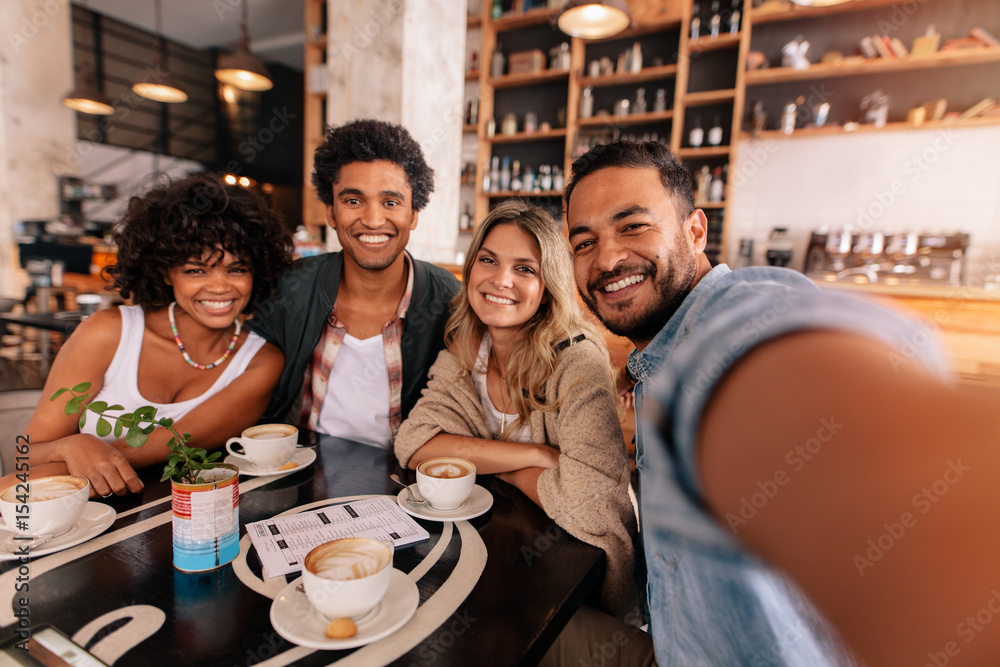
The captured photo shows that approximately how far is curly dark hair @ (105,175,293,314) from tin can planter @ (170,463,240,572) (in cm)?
101

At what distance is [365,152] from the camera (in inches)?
83.4

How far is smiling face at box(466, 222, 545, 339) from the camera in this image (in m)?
Result: 1.62

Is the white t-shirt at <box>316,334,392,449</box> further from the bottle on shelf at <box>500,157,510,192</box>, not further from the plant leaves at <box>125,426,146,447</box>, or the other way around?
the bottle on shelf at <box>500,157,510,192</box>

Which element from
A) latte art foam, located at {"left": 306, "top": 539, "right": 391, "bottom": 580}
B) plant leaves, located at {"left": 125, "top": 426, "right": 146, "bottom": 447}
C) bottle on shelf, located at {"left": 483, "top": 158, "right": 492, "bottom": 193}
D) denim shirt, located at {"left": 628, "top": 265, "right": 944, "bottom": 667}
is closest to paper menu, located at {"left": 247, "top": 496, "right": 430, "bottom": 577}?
latte art foam, located at {"left": 306, "top": 539, "right": 391, "bottom": 580}

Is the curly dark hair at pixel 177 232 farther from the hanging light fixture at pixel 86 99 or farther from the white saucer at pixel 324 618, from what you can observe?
the hanging light fixture at pixel 86 99

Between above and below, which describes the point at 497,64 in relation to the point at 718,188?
above

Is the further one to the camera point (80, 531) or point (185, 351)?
point (185, 351)

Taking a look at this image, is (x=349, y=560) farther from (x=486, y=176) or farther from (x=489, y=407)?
(x=486, y=176)

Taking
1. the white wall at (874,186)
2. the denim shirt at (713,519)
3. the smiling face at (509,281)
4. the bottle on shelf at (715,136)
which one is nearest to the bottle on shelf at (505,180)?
the bottle on shelf at (715,136)

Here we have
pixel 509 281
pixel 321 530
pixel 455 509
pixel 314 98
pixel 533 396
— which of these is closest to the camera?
pixel 321 530

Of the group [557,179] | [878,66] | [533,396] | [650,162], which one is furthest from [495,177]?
[650,162]

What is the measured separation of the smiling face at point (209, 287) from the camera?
1631 mm

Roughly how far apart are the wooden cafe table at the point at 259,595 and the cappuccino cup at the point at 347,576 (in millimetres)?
59

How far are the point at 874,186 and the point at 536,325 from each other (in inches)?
147
